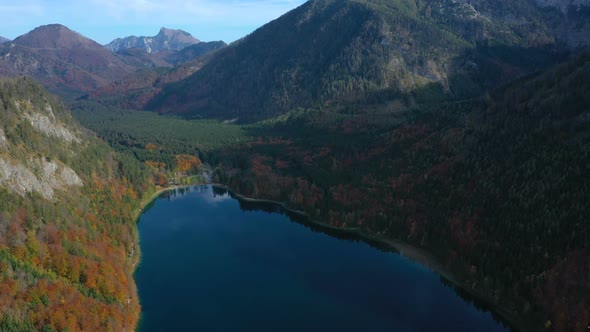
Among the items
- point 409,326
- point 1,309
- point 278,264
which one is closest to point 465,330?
point 409,326

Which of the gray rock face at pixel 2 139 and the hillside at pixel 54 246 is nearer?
the hillside at pixel 54 246

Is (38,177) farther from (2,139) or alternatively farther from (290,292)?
(290,292)

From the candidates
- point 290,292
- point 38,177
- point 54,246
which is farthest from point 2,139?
point 290,292

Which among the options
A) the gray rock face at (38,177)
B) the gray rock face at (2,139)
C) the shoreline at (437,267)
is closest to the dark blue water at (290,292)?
the shoreline at (437,267)

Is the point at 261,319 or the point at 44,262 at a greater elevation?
the point at 44,262

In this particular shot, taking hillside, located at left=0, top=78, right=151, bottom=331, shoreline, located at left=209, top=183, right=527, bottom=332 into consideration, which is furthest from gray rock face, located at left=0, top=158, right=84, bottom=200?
shoreline, located at left=209, top=183, right=527, bottom=332

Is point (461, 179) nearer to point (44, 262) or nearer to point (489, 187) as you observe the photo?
point (489, 187)

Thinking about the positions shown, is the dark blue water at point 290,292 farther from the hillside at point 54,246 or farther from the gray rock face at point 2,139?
the gray rock face at point 2,139
